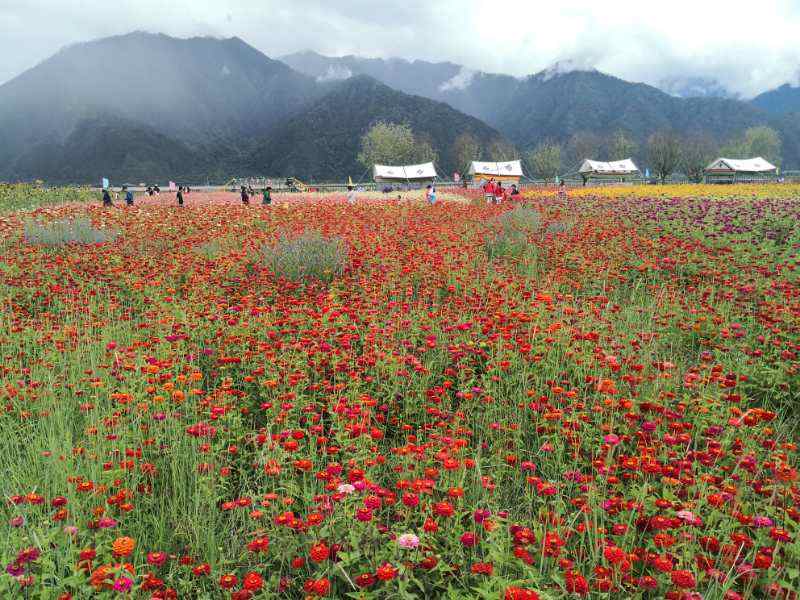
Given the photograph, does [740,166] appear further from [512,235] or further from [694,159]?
[512,235]

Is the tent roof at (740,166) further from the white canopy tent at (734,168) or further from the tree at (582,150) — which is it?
the tree at (582,150)

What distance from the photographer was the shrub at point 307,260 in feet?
24.3

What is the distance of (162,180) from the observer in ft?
396

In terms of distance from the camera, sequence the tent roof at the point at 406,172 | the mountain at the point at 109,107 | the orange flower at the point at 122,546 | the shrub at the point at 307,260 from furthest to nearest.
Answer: the mountain at the point at 109,107, the tent roof at the point at 406,172, the shrub at the point at 307,260, the orange flower at the point at 122,546

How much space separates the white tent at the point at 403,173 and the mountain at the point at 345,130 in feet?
190

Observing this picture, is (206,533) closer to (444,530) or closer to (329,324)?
(444,530)

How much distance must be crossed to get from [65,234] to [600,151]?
421ft

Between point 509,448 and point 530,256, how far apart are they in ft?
19.6

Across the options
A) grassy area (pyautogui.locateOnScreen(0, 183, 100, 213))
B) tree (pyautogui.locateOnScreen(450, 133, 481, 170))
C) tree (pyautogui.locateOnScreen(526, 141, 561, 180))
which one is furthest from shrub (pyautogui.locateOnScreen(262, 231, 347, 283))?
tree (pyautogui.locateOnScreen(450, 133, 481, 170))

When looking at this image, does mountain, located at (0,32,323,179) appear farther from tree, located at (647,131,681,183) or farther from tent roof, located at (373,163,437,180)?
tree, located at (647,131,681,183)

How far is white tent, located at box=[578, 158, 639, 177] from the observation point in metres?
76.1

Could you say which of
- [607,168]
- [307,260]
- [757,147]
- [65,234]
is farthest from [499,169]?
[307,260]

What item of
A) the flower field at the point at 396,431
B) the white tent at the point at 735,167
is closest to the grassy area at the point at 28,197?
the flower field at the point at 396,431

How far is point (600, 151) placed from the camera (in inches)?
4739
